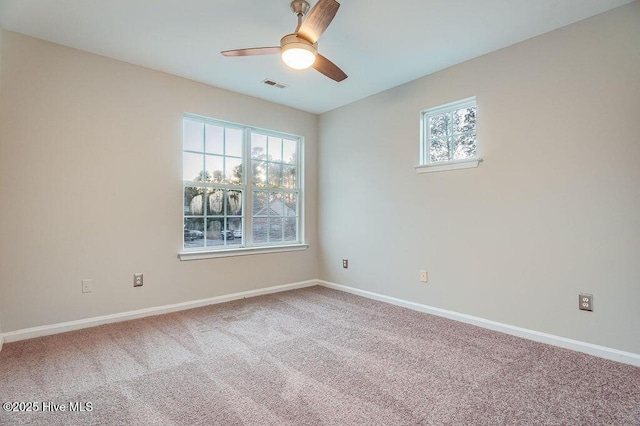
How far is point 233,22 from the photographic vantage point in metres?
2.45

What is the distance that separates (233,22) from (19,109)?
1.88 meters

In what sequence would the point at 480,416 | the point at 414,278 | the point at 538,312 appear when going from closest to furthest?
the point at 480,416, the point at 538,312, the point at 414,278

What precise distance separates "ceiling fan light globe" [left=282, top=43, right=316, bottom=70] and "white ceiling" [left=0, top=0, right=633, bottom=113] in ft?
1.22

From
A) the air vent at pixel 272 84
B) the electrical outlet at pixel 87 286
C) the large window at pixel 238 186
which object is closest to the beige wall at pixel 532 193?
the air vent at pixel 272 84

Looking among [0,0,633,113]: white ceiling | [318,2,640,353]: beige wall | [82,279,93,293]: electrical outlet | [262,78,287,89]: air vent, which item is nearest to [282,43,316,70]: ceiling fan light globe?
[0,0,633,113]: white ceiling

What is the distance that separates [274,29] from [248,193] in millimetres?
1970

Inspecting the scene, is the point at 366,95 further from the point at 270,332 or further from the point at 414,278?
the point at 270,332

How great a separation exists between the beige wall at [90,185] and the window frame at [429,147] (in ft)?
7.44

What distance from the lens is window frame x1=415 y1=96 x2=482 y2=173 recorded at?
9.89ft

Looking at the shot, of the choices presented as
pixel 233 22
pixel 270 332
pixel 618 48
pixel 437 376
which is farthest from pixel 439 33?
pixel 270 332

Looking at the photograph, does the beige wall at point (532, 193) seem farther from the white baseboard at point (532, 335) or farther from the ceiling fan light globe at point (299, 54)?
the ceiling fan light globe at point (299, 54)

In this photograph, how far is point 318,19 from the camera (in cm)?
194

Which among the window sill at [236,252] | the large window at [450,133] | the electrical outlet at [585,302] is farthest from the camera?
the window sill at [236,252]

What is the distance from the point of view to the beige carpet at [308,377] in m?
1.66
